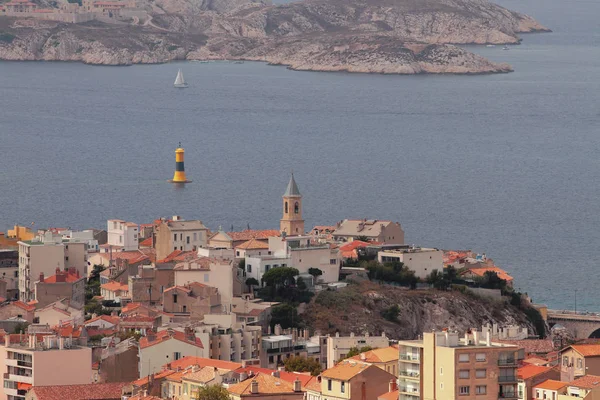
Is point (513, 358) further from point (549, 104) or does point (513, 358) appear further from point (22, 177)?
point (549, 104)

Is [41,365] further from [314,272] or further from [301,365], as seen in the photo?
[314,272]

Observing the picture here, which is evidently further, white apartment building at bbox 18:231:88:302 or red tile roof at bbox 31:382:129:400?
white apartment building at bbox 18:231:88:302

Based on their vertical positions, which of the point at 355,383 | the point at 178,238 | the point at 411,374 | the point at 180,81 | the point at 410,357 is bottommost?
the point at 180,81

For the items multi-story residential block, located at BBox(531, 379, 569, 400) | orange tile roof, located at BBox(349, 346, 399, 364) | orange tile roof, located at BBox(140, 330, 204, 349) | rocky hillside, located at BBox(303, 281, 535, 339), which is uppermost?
multi-story residential block, located at BBox(531, 379, 569, 400)

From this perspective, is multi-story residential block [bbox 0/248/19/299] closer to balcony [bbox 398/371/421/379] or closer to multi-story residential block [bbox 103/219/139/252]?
multi-story residential block [bbox 103/219/139/252]

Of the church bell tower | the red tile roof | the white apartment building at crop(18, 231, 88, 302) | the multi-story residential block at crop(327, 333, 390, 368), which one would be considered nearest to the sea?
the church bell tower

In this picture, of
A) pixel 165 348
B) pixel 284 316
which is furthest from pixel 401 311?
pixel 165 348
